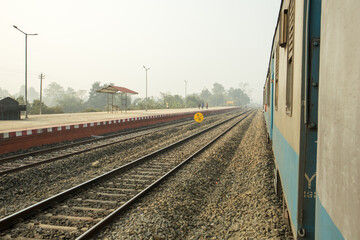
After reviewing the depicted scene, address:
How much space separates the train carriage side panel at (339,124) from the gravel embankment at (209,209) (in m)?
3.28

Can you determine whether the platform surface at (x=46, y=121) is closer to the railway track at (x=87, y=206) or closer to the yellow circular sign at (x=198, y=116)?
the yellow circular sign at (x=198, y=116)

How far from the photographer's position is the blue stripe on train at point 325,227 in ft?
4.27

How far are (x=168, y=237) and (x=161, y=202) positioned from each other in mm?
1437

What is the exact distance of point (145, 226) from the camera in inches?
189

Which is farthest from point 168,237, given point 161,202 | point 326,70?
point 326,70

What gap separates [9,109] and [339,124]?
82.6 feet

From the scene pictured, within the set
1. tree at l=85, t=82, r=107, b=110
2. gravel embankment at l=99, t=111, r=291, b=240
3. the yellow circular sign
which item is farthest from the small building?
tree at l=85, t=82, r=107, b=110

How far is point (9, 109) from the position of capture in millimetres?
22016

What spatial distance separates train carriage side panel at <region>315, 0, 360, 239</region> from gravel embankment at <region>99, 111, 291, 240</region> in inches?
129

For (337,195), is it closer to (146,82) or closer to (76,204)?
(76,204)

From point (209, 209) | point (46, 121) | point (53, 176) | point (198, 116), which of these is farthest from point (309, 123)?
point (46, 121)

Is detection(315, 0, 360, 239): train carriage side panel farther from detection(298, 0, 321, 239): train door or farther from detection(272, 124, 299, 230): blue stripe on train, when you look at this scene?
detection(272, 124, 299, 230): blue stripe on train

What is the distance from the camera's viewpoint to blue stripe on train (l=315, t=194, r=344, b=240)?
4.27 ft

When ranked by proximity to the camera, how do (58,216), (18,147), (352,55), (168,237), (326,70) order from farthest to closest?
(18,147), (58,216), (168,237), (326,70), (352,55)
